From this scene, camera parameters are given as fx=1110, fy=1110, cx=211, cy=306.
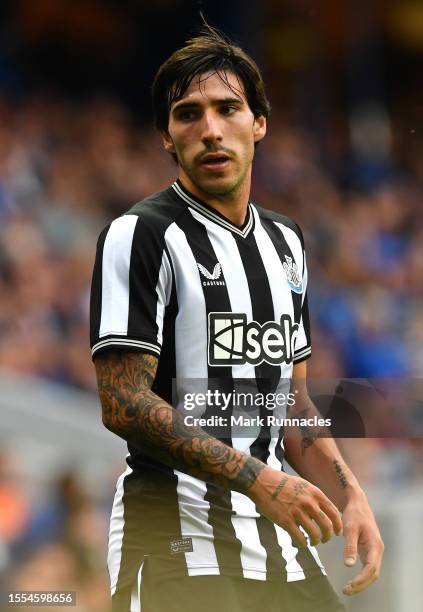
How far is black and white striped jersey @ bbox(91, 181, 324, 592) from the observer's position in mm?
2414

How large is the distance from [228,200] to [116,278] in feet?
1.36

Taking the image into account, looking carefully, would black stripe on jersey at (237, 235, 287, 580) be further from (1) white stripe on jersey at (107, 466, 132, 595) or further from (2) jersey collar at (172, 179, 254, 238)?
(1) white stripe on jersey at (107, 466, 132, 595)

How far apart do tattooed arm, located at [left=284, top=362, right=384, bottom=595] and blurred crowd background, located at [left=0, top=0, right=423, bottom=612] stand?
53.7 inches

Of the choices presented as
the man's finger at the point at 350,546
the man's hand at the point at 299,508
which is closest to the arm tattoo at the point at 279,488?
the man's hand at the point at 299,508

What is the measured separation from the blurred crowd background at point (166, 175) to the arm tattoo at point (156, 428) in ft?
5.50

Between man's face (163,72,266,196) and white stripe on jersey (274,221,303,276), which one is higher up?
man's face (163,72,266,196)

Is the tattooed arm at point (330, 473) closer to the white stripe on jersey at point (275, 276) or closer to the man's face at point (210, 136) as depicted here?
the white stripe on jersey at point (275, 276)

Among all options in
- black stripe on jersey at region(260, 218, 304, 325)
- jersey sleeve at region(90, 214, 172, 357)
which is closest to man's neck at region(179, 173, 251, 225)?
black stripe on jersey at region(260, 218, 304, 325)

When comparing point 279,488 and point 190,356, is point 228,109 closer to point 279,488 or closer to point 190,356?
point 190,356

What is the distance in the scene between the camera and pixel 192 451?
7.48 feet

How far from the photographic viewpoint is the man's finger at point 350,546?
7.75 ft

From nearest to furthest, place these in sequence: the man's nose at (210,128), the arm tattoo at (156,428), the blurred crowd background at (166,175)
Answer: the arm tattoo at (156,428) < the man's nose at (210,128) < the blurred crowd background at (166,175)

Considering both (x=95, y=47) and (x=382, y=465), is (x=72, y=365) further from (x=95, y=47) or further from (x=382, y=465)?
(x=95, y=47)

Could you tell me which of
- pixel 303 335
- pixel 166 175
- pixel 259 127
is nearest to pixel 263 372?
pixel 303 335
